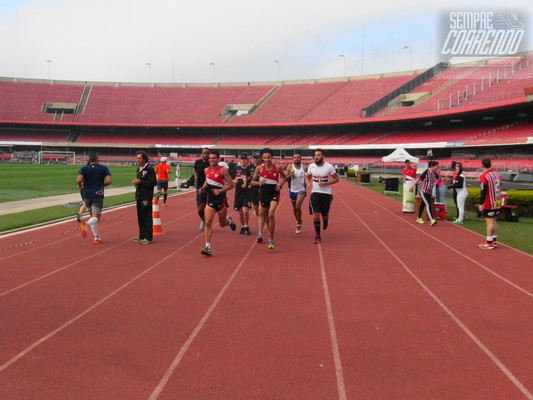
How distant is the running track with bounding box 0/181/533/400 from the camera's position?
349cm

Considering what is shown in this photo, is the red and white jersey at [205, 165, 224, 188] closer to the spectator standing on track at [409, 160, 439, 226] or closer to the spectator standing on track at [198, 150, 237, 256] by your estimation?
the spectator standing on track at [198, 150, 237, 256]

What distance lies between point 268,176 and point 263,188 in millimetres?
265

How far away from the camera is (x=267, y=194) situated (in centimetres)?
916

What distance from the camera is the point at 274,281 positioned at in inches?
253

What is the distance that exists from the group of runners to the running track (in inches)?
25.8

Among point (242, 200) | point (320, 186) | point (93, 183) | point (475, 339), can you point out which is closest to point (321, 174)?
point (320, 186)

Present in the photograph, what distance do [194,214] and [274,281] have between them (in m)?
8.55

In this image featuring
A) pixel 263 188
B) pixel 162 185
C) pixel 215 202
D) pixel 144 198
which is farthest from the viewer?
pixel 162 185

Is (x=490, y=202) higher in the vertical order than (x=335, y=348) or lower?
higher

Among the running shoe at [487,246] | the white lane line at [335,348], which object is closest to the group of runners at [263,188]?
the white lane line at [335,348]

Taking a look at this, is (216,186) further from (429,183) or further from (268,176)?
(429,183)

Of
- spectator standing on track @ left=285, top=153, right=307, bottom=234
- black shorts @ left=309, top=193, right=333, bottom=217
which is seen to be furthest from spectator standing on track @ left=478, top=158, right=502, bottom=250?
spectator standing on track @ left=285, top=153, right=307, bottom=234

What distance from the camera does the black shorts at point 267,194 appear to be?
9.14 meters

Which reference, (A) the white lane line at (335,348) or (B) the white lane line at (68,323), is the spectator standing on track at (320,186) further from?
(B) the white lane line at (68,323)
